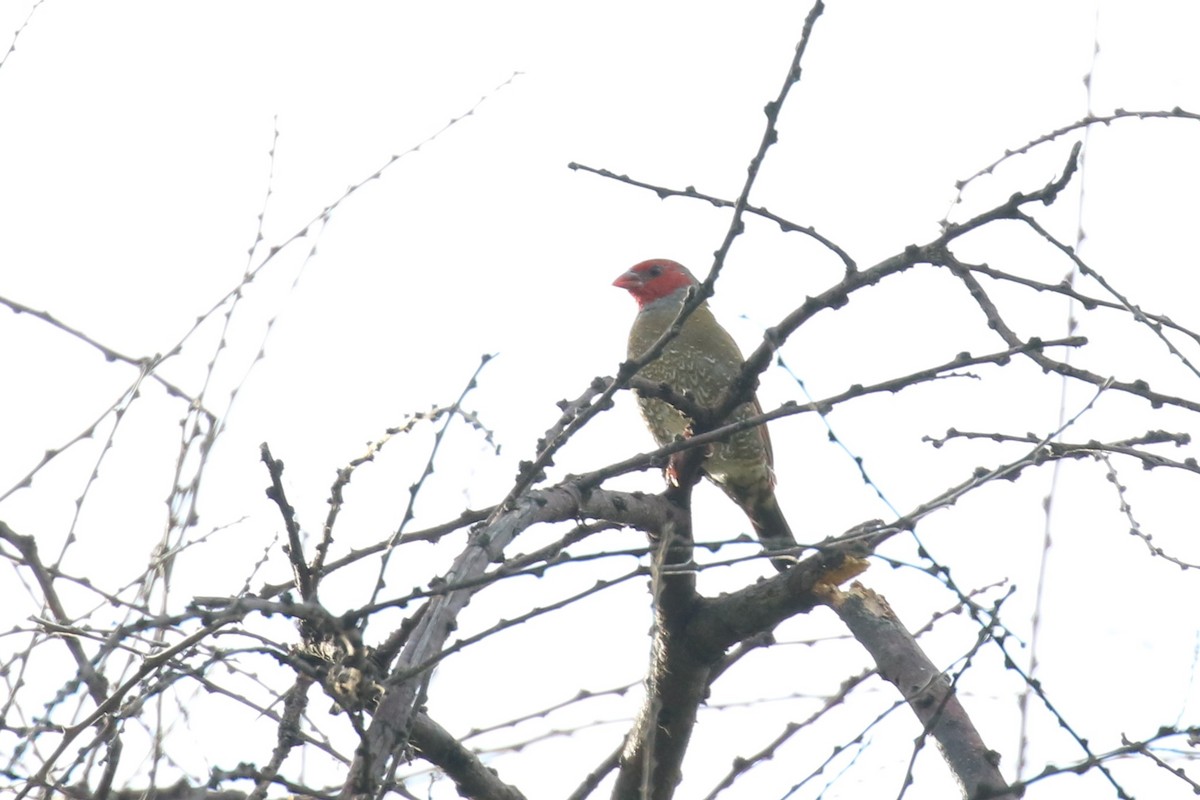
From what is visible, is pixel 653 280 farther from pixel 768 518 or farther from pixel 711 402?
pixel 768 518

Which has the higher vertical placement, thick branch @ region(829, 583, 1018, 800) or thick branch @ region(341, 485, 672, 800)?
thick branch @ region(829, 583, 1018, 800)

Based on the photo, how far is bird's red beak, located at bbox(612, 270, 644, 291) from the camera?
7.26m

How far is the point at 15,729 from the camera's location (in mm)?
2691

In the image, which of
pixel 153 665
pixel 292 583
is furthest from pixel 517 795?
pixel 153 665

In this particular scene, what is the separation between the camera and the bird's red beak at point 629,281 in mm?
7258

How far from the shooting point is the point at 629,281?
23.9ft

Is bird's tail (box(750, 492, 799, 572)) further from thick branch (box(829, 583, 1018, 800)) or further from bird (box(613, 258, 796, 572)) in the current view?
thick branch (box(829, 583, 1018, 800))

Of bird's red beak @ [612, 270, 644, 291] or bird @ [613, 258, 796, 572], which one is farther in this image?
bird's red beak @ [612, 270, 644, 291]

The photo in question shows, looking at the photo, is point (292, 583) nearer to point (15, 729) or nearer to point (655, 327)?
point (15, 729)

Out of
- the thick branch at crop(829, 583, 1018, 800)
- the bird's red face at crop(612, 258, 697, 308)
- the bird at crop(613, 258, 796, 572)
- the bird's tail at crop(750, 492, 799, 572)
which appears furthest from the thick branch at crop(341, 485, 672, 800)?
the bird's red face at crop(612, 258, 697, 308)

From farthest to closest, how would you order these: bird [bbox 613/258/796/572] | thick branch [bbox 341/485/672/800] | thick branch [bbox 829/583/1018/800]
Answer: bird [bbox 613/258/796/572] → thick branch [bbox 829/583/1018/800] → thick branch [bbox 341/485/672/800]

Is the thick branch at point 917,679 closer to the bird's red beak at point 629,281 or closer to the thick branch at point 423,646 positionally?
the thick branch at point 423,646

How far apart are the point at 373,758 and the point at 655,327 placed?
15.6ft

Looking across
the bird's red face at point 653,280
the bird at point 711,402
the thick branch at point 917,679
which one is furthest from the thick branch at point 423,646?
the bird's red face at point 653,280
